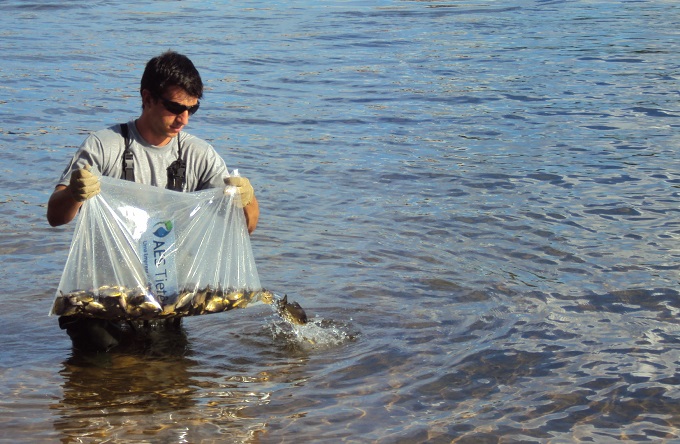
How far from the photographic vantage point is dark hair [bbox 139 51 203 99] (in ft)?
15.4

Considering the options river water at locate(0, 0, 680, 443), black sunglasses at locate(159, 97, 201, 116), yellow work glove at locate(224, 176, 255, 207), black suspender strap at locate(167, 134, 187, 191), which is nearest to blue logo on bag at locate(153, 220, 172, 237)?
black suspender strap at locate(167, 134, 187, 191)

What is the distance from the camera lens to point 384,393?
491 cm

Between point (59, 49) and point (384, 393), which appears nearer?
point (384, 393)

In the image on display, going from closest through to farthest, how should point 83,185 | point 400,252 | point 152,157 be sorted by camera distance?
point 83,185 → point 152,157 → point 400,252

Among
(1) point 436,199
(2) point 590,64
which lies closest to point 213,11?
(2) point 590,64

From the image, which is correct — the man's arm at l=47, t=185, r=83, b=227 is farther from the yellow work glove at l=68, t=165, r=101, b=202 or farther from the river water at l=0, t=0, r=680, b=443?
the river water at l=0, t=0, r=680, b=443

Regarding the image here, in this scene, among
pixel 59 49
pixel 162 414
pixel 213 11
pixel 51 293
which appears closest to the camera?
pixel 162 414

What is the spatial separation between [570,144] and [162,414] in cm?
654

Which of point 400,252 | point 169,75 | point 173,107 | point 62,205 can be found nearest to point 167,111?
point 173,107

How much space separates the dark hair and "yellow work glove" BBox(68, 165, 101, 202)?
1.68ft

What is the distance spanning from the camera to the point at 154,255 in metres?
4.81

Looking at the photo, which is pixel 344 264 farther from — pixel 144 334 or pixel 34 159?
pixel 34 159

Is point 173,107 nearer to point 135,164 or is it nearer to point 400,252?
point 135,164

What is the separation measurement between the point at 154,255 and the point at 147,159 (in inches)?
18.5
